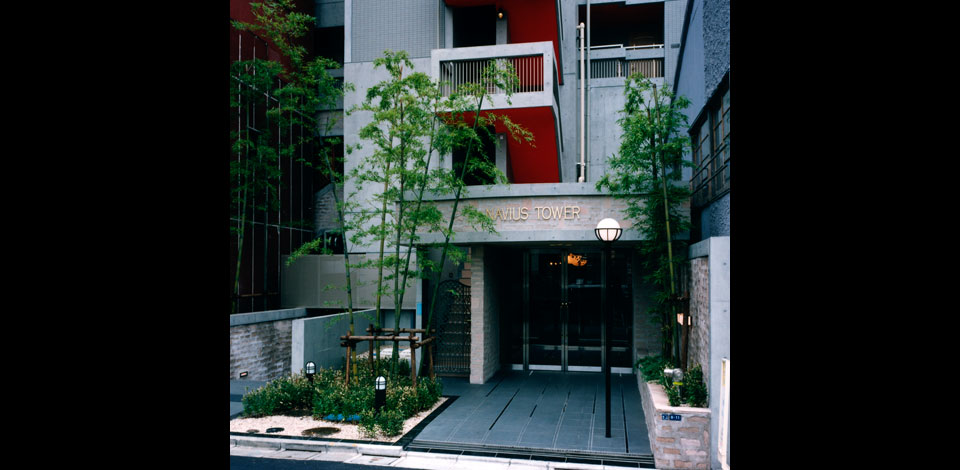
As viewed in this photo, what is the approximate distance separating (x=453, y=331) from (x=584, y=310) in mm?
3328

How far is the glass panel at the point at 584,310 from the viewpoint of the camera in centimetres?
1413

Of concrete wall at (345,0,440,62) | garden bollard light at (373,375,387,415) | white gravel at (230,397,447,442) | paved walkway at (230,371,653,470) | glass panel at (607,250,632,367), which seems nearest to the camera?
paved walkway at (230,371,653,470)

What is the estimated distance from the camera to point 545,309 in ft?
47.1

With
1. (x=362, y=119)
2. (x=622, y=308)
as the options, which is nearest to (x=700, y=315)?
(x=622, y=308)

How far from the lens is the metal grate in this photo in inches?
539

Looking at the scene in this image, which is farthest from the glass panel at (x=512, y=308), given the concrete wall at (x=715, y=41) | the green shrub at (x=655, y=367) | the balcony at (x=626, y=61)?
the balcony at (x=626, y=61)

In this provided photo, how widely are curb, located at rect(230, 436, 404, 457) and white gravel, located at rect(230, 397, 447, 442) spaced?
1.12ft

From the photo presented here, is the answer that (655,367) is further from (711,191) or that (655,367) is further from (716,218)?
(711,191)

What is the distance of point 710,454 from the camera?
23.7 feet

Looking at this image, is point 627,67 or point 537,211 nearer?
point 537,211

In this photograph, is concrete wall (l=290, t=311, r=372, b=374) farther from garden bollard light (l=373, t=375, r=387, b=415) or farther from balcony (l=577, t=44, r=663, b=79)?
balcony (l=577, t=44, r=663, b=79)

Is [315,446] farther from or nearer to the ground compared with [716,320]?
nearer to the ground

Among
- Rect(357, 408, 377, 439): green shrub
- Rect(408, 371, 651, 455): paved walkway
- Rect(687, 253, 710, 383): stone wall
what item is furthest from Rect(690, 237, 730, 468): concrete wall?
Rect(357, 408, 377, 439): green shrub
